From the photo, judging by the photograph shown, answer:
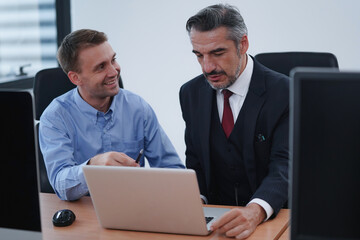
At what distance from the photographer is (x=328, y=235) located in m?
1.02

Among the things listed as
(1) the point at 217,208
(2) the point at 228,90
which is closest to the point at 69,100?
(2) the point at 228,90

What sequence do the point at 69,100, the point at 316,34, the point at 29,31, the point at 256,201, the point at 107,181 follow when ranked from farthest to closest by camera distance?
the point at 29,31 < the point at 316,34 < the point at 69,100 < the point at 256,201 < the point at 107,181

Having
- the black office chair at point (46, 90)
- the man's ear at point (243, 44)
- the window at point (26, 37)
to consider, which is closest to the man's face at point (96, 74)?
the black office chair at point (46, 90)

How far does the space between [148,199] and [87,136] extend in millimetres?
719

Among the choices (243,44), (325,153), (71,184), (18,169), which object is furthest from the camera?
(243,44)

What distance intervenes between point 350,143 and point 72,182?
1158 mm

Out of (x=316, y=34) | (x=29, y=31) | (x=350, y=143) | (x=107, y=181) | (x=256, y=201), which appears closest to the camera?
(x=350, y=143)

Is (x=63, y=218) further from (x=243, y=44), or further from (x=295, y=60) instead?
(x=295, y=60)

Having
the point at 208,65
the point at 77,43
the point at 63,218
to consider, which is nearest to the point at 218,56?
the point at 208,65

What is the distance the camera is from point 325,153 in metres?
1.00

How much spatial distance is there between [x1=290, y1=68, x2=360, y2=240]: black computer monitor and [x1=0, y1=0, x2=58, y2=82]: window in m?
2.93

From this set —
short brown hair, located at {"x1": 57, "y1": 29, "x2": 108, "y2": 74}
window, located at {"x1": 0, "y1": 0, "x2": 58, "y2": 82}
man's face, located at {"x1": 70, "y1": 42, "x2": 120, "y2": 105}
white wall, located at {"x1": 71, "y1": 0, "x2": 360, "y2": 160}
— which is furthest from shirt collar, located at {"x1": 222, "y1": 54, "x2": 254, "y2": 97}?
window, located at {"x1": 0, "y1": 0, "x2": 58, "y2": 82}

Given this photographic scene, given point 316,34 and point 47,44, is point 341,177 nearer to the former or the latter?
point 316,34

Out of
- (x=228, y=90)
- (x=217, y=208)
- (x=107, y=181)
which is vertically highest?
(x=228, y=90)
